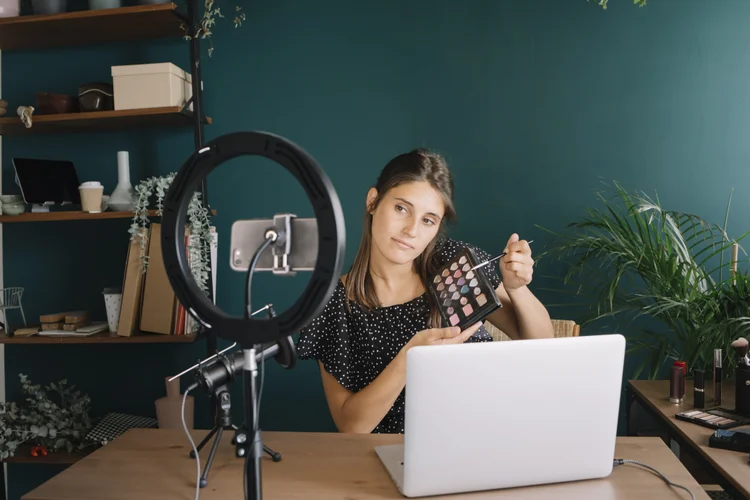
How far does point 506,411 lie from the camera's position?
Answer: 0.97m

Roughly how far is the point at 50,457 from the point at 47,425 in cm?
14

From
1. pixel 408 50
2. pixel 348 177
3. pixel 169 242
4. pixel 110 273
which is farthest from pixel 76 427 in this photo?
pixel 169 242

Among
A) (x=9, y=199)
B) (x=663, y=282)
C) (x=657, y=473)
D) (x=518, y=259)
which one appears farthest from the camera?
(x=9, y=199)

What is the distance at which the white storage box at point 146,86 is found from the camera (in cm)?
264

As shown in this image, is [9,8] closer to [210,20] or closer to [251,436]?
[210,20]

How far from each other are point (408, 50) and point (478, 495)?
2.20m

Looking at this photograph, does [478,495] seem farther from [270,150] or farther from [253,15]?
[253,15]

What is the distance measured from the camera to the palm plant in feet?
6.64

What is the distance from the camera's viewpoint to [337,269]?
2.04ft

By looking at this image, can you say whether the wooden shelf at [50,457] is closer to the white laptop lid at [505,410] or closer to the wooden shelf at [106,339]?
the wooden shelf at [106,339]

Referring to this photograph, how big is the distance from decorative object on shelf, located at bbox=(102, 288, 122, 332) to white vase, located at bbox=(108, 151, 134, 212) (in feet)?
1.26

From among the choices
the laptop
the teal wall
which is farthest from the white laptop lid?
the teal wall

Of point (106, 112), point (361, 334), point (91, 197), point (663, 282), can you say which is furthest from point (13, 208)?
point (663, 282)

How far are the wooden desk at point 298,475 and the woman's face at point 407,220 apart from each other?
1.82 ft
